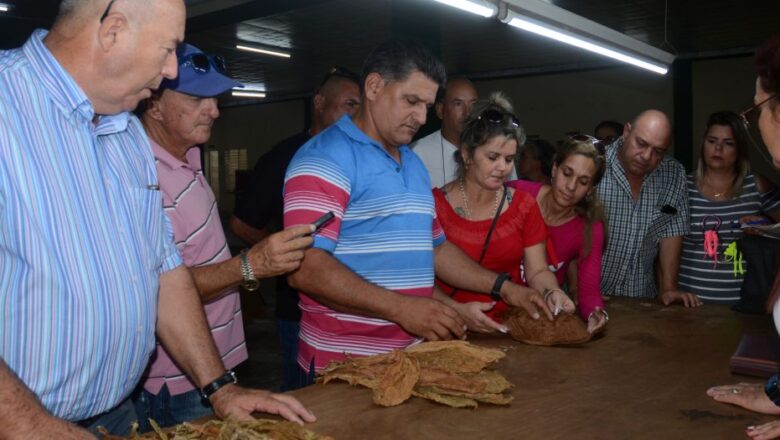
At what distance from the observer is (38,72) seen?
137 cm

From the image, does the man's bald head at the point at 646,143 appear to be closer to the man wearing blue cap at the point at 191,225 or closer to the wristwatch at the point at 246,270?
the man wearing blue cap at the point at 191,225

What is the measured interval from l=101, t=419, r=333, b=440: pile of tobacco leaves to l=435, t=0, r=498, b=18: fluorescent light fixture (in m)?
2.24

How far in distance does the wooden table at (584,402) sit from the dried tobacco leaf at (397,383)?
0.07 feet

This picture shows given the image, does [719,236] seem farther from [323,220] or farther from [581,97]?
[581,97]

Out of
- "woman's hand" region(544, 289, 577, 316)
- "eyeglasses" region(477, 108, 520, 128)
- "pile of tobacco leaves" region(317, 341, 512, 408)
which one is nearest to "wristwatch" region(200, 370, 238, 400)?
"pile of tobacco leaves" region(317, 341, 512, 408)

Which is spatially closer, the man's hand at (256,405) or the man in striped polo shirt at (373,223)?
the man's hand at (256,405)

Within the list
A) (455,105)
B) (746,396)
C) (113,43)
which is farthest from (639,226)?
(113,43)

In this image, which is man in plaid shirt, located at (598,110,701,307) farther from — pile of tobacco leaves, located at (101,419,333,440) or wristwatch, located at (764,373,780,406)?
pile of tobacco leaves, located at (101,419,333,440)

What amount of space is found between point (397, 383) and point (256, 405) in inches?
13.2

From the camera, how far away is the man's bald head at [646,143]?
11.6 ft

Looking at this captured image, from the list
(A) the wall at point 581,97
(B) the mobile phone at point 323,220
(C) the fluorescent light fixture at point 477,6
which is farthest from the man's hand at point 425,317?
(A) the wall at point 581,97

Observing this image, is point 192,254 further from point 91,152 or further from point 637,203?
point 637,203

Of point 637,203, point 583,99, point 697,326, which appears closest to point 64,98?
point 697,326

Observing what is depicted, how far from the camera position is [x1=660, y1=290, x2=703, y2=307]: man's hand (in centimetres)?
313
